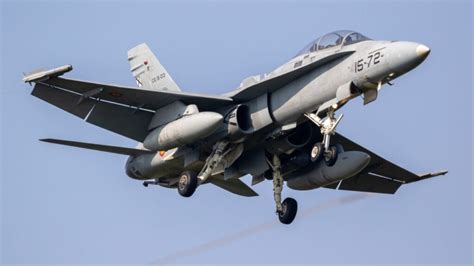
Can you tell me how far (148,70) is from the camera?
104 feet

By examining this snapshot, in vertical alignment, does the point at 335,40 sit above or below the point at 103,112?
above

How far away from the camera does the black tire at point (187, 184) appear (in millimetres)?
27703

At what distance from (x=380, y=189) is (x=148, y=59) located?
7760 mm

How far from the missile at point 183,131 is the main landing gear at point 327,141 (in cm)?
233

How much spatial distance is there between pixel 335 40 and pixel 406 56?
94.5 inches

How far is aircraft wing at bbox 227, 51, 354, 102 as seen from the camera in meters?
26.4

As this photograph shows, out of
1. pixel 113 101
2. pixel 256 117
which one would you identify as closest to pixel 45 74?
pixel 113 101

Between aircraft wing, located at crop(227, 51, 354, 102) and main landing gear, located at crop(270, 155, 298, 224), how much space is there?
226 cm

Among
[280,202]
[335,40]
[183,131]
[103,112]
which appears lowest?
[280,202]

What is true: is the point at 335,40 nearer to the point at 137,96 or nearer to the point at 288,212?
the point at 288,212

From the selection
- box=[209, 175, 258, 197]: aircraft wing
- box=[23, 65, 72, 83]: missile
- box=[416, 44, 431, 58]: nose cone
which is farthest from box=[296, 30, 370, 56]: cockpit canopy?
box=[23, 65, 72, 83]: missile

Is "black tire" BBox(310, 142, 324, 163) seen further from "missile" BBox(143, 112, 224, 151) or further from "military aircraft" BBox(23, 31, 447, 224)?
"missile" BBox(143, 112, 224, 151)

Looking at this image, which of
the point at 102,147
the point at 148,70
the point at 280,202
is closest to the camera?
the point at 102,147

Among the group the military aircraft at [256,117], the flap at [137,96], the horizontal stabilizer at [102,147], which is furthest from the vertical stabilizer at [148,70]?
the flap at [137,96]
